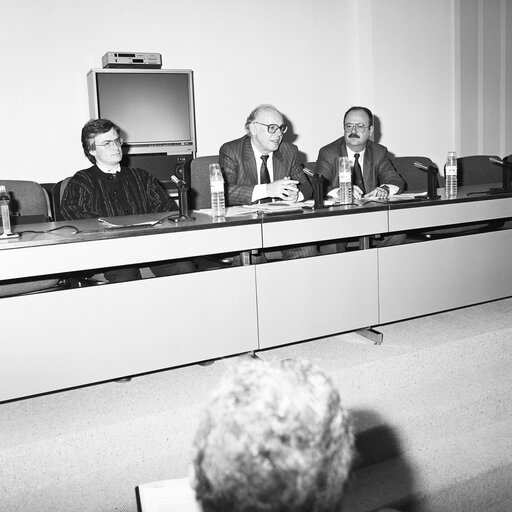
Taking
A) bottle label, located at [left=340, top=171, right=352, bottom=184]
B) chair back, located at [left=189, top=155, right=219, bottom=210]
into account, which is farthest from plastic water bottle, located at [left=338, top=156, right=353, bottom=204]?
chair back, located at [left=189, top=155, right=219, bottom=210]

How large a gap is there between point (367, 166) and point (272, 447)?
3.67 meters

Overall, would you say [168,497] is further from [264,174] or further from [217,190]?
[264,174]

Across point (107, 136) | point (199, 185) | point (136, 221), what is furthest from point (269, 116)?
point (136, 221)

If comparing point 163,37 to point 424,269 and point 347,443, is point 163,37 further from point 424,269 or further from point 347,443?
point 347,443

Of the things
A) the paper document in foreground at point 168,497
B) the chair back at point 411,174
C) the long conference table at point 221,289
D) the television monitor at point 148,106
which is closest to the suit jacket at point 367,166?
the chair back at point 411,174

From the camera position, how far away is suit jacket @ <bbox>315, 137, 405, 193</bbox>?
3.99 m

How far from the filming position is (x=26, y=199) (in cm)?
320

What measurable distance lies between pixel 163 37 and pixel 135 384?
3257mm

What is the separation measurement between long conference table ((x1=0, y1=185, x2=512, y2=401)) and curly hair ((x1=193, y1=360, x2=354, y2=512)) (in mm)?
1941

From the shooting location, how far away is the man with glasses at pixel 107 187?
316 centimetres

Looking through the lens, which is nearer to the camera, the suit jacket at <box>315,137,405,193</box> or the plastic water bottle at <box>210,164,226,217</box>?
the plastic water bottle at <box>210,164,226,217</box>

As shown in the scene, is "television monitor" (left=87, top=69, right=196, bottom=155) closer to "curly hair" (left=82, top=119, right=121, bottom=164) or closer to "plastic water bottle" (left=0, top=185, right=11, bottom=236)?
"curly hair" (left=82, top=119, right=121, bottom=164)

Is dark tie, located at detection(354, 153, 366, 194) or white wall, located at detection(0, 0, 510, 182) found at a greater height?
white wall, located at detection(0, 0, 510, 182)

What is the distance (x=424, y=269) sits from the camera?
3.18m
